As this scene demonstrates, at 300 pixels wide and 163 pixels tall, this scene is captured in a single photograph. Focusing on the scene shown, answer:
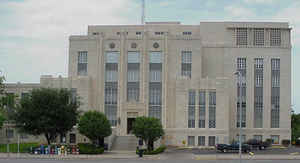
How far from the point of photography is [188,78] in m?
78.7

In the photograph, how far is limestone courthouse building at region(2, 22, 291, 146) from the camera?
78062mm

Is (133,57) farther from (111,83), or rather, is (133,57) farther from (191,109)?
(191,109)

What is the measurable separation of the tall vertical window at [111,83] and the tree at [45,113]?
14364mm

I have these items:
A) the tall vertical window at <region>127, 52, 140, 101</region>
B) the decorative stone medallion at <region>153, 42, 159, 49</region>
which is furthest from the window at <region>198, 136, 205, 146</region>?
the decorative stone medallion at <region>153, 42, 159, 49</region>

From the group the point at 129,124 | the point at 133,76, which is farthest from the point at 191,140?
the point at 133,76

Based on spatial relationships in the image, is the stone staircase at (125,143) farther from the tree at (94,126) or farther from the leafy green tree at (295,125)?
the leafy green tree at (295,125)

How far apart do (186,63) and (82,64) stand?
704 inches

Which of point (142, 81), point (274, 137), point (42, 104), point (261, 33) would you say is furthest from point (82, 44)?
point (274, 137)

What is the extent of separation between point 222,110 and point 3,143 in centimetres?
3698

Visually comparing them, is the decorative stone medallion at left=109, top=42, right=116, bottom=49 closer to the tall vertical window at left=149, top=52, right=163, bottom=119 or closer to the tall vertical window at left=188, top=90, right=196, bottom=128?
the tall vertical window at left=149, top=52, right=163, bottom=119

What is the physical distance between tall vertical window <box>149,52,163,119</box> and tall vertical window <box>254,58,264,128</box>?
17.7 m

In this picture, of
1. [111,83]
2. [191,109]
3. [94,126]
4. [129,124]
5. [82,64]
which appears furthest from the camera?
[82,64]

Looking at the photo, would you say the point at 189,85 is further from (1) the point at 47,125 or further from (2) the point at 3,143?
(2) the point at 3,143

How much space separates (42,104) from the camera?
66.3 meters
